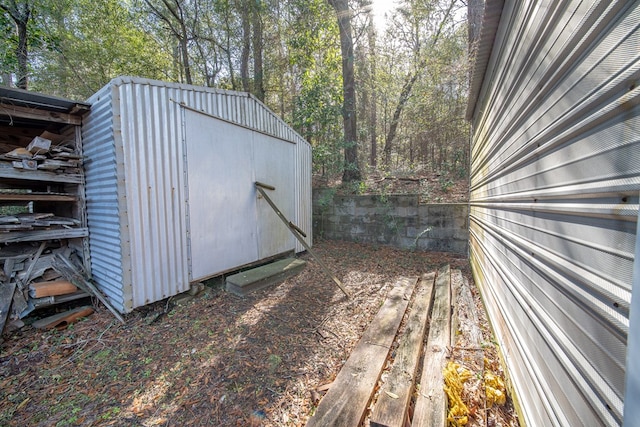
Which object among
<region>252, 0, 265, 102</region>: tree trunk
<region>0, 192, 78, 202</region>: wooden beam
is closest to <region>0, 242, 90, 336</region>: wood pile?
<region>0, 192, 78, 202</region>: wooden beam

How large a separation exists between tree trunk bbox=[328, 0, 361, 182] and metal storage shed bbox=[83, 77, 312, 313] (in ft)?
11.9

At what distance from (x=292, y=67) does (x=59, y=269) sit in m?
8.32

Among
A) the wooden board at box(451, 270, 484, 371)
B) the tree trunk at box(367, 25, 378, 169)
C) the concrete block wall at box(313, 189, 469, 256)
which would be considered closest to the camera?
the wooden board at box(451, 270, 484, 371)

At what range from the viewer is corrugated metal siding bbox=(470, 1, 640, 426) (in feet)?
2.60

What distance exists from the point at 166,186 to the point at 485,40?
4151 mm

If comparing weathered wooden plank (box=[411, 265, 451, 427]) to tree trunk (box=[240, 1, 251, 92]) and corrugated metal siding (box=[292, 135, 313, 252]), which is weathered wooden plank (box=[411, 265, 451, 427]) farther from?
tree trunk (box=[240, 1, 251, 92])

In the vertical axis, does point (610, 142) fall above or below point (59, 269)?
above

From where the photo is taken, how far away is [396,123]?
388 inches

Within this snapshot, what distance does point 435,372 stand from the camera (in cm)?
199

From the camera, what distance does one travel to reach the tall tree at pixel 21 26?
6.39 meters

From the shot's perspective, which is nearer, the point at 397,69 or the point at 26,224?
the point at 26,224

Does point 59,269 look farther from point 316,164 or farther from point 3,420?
point 316,164

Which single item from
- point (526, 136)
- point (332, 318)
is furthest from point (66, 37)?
point (526, 136)

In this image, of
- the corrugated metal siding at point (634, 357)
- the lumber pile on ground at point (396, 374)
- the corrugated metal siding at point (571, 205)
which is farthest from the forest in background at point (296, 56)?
the corrugated metal siding at point (634, 357)
